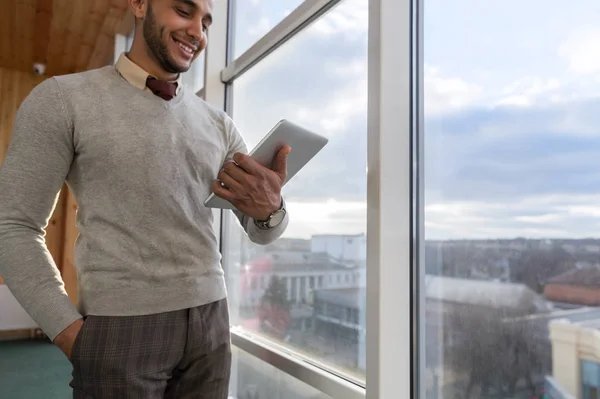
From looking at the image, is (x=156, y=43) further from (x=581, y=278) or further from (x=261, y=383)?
(x=261, y=383)

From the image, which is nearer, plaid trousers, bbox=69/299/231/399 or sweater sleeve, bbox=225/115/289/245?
plaid trousers, bbox=69/299/231/399

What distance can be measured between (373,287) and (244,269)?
1.35m

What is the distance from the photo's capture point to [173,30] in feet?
3.76

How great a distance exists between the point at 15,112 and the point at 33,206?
5.24m

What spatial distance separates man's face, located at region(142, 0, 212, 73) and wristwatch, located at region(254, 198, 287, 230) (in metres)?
0.44

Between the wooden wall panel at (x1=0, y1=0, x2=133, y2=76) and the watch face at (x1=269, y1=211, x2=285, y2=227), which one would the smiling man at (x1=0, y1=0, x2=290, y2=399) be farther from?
the wooden wall panel at (x1=0, y1=0, x2=133, y2=76)

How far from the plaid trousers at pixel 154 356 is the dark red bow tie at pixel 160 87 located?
53 centimetres

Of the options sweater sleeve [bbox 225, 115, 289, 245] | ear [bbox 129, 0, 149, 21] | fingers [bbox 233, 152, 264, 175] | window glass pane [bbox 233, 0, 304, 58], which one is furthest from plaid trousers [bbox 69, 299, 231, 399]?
window glass pane [bbox 233, 0, 304, 58]

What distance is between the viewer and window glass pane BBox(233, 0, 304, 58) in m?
2.29

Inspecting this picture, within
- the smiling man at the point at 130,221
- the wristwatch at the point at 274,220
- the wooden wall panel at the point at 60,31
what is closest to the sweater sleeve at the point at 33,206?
the smiling man at the point at 130,221

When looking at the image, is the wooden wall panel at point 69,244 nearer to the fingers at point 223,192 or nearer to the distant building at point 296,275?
the distant building at point 296,275

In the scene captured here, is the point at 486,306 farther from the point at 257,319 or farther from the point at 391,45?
the point at 257,319

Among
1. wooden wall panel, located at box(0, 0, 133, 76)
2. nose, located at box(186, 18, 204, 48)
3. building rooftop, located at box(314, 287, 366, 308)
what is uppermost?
wooden wall panel, located at box(0, 0, 133, 76)

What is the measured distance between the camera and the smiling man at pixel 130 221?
976 millimetres
